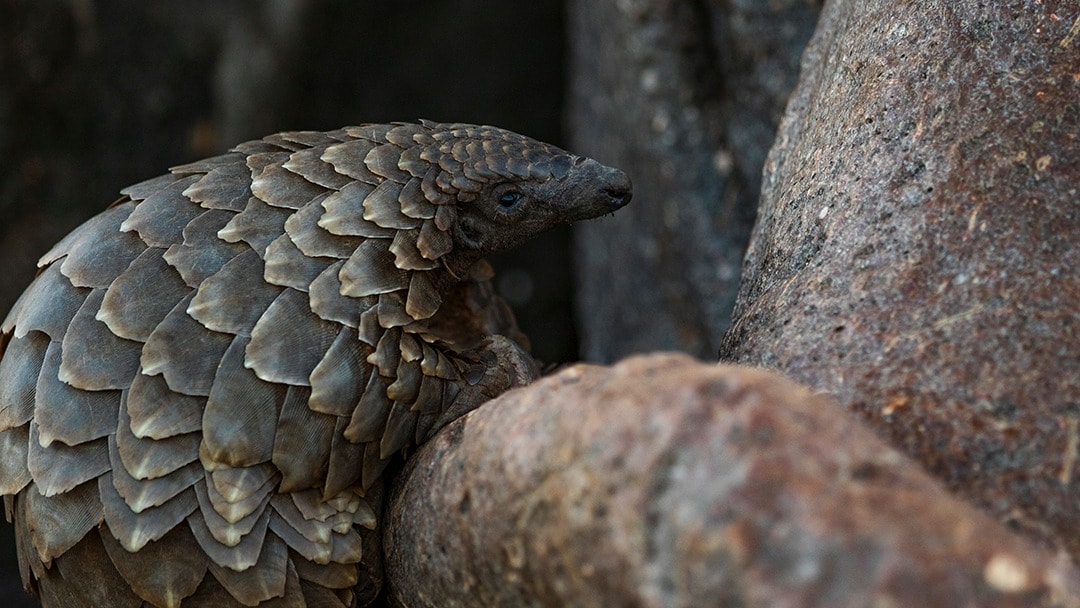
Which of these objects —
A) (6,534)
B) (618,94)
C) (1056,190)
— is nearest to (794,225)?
(1056,190)

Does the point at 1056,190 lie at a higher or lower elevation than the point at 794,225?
higher

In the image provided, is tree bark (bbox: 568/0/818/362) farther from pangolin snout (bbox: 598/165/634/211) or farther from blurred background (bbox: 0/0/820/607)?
pangolin snout (bbox: 598/165/634/211)

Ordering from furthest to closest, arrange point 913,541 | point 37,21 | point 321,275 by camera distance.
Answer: point 37,21 < point 321,275 < point 913,541

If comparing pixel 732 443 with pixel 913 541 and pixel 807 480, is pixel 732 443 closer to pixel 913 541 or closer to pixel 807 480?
pixel 807 480

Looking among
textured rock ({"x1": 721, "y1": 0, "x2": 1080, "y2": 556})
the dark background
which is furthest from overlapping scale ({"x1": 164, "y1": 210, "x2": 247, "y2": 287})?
the dark background

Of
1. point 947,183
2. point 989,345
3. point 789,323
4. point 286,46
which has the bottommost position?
point 286,46

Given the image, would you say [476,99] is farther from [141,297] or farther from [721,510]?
[721,510]

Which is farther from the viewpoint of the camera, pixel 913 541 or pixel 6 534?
pixel 6 534

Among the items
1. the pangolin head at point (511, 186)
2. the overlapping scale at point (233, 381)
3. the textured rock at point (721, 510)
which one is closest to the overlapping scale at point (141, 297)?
the overlapping scale at point (233, 381)
